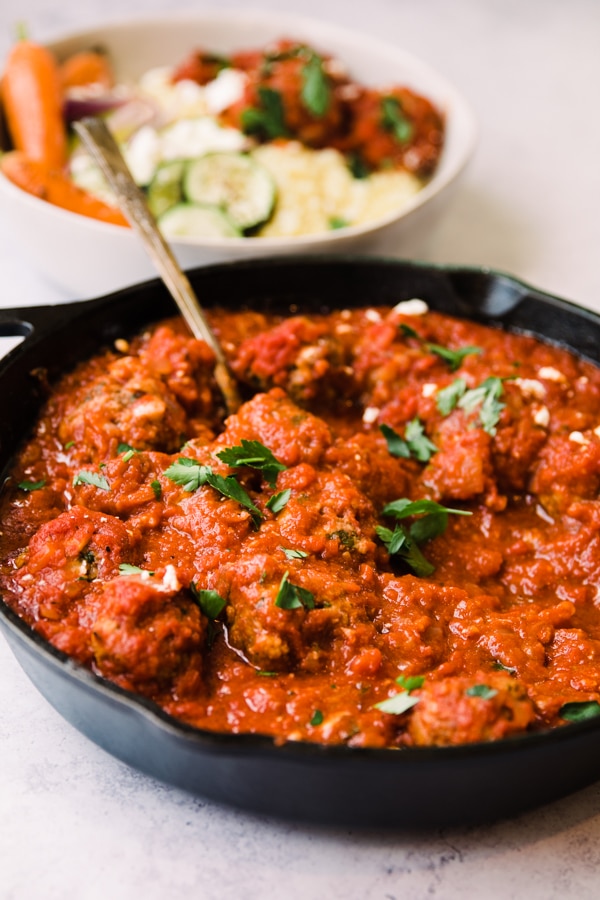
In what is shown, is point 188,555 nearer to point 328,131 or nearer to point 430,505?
point 430,505

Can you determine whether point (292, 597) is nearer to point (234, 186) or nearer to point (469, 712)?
point (469, 712)

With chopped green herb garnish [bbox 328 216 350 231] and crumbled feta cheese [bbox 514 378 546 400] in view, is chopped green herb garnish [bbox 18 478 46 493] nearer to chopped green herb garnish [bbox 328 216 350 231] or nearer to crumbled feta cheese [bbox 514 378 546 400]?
crumbled feta cheese [bbox 514 378 546 400]

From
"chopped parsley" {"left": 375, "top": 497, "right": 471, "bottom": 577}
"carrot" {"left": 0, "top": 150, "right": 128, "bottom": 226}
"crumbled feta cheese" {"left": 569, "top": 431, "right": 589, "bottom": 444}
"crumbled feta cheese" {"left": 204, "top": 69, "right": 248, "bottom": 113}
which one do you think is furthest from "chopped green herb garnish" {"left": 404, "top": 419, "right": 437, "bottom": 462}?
"crumbled feta cheese" {"left": 204, "top": 69, "right": 248, "bottom": 113}

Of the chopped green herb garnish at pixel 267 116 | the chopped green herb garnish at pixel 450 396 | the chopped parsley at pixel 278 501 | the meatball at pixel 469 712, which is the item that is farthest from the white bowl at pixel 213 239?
the meatball at pixel 469 712

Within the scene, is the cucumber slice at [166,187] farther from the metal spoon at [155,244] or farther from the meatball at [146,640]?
the meatball at [146,640]

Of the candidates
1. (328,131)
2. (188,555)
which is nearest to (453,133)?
(328,131)

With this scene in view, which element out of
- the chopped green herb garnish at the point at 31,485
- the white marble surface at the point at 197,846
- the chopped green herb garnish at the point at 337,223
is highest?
the chopped green herb garnish at the point at 337,223
